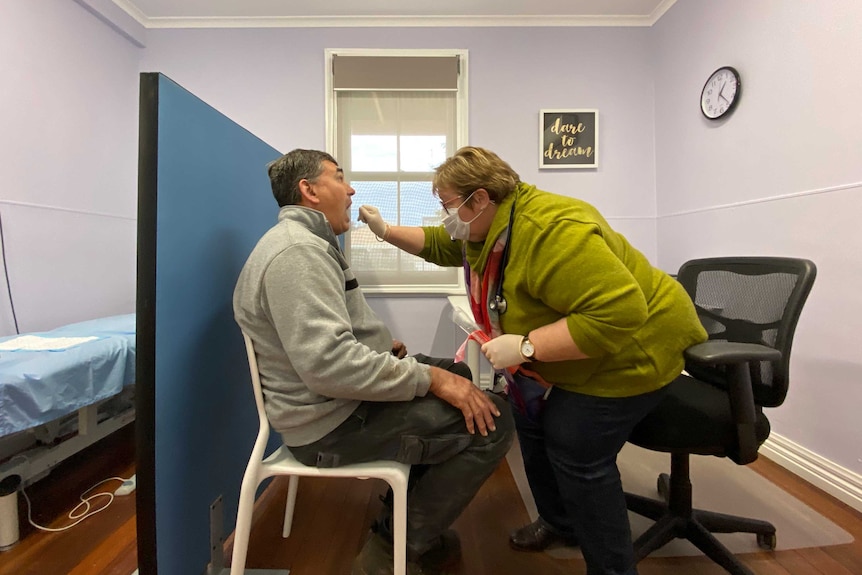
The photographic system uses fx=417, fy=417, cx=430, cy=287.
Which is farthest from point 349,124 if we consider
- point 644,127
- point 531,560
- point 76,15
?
point 531,560

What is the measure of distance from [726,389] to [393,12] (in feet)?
8.83

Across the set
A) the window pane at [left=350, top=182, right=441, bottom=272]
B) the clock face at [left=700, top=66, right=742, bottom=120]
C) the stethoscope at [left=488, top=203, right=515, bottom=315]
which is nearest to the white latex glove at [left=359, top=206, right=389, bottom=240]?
the stethoscope at [left=488, top=203, right=515, bottom=315]

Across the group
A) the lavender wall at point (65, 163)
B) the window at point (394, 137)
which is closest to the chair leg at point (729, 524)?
the window at point (394, 137)

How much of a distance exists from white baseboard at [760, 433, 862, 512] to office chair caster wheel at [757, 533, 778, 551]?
20.3 inches

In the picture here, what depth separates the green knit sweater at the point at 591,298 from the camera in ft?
2.87

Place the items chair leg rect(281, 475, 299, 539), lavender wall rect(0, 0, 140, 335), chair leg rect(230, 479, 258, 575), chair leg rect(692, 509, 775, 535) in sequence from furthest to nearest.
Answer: lavender wall rect(0, 0, 140, 335) < chair leg rect(281, 475, 299, 539) < chair leg rect(692, 509, 775, 535) < chair leg rect(230, 479, 258, 575)

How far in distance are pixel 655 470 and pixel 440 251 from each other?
1376 mm

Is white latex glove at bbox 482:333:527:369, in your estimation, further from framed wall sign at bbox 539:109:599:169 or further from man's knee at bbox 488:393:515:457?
framed wall sign at bbox 539:109:599:169

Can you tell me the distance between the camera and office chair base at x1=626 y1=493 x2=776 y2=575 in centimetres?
121

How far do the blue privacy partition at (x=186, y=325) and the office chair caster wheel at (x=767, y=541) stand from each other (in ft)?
5.60

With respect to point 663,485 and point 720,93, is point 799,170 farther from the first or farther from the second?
point 663,485

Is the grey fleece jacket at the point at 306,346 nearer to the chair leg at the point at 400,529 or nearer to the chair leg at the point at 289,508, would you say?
the chair leg at the point at 400,529

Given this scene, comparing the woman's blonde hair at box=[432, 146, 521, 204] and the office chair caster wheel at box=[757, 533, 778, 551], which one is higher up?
the woman's blonde hair at box=[432, 146, 521, 204]

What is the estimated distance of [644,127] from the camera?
2.76m
